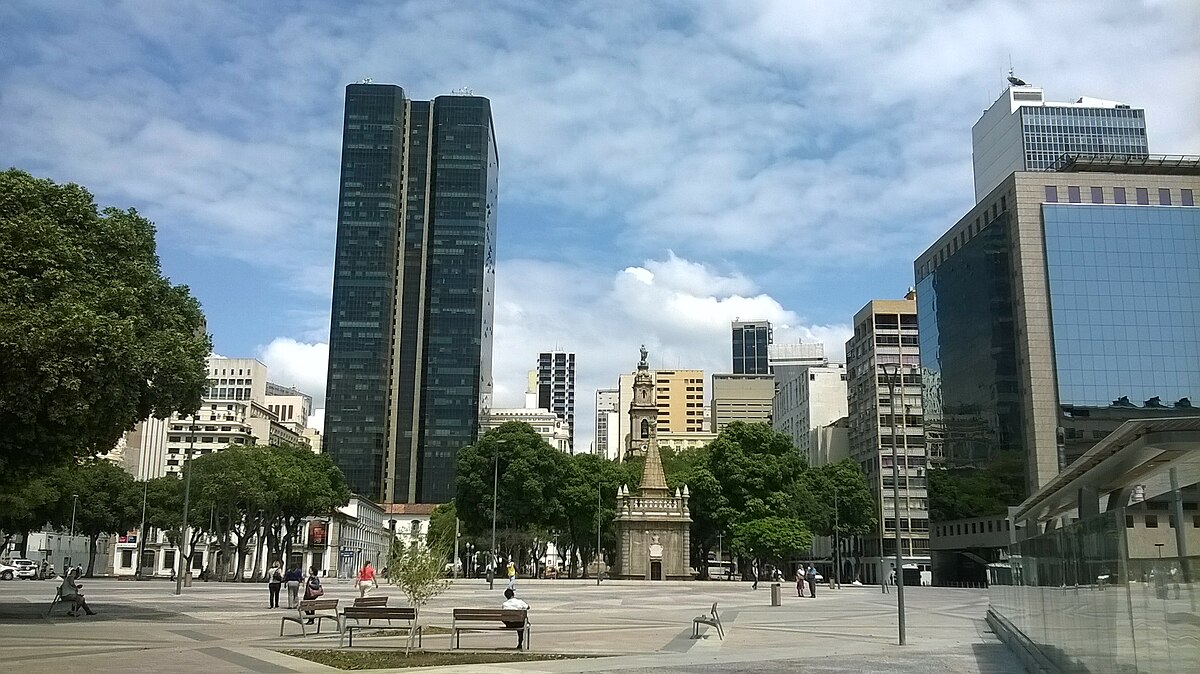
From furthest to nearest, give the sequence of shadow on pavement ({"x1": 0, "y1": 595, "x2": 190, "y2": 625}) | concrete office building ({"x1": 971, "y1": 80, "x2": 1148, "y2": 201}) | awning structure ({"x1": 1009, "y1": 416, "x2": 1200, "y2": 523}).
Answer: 1. concrete office building ({"x1": 971, "y1": 80, "x2": 1148, "y2": 201})
2. shadow on pavement ({"x1": 0, "y1": 595, "x2": 190, "y2": 625})
3. awning structure ({"x1": 1009, "y1": 416, "x2": 1200, "y2": 523})

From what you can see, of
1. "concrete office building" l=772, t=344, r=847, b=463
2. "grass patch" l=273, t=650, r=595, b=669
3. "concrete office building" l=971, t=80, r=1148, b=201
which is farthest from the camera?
"concrete office building" l=971, t=80, r=1148, b=201

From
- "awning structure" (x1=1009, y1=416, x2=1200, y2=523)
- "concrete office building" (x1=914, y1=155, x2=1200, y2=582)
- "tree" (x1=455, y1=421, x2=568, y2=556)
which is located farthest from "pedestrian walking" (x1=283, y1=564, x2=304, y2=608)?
"concrete office building" (x1=914, y1=155, x2=1200, y2=582)

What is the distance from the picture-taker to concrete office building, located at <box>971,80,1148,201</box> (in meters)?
156

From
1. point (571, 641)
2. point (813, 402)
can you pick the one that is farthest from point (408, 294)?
point (571, 641)

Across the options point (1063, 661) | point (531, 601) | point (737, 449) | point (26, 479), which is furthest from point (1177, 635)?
point (737, 449)

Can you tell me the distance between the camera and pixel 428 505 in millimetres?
163000

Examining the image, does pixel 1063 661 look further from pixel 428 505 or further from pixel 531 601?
pixel 428 505

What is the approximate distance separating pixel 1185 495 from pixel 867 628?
70.2ft

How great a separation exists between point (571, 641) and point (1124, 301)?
82671mm

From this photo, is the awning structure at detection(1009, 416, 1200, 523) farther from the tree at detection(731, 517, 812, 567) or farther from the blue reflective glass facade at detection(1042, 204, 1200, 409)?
the blue reflective glass facade at detection(1042, 204, 1200, 409)

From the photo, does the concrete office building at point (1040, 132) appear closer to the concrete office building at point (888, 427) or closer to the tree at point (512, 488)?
the concrete office building at point (888, 427)

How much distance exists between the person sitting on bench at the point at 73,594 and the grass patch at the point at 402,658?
12.3m

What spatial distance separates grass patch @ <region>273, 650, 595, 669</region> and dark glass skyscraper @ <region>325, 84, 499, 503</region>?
14997 centimetres

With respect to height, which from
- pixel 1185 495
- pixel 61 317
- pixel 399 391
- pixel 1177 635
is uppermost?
pixel 399 391
